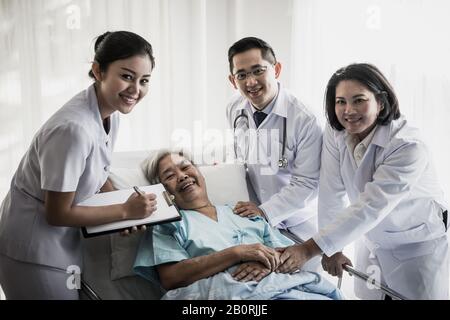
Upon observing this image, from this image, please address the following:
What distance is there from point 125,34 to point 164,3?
1.65 m

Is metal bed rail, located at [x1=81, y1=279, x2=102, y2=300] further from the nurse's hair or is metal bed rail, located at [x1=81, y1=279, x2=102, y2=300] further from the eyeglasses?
the eyeglasses

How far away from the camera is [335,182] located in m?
1.79

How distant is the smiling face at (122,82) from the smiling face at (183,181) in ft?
1.36

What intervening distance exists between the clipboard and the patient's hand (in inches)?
10.1

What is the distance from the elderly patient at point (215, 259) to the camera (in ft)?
4.55

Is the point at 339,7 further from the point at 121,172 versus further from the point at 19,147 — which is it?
the point at 19,147

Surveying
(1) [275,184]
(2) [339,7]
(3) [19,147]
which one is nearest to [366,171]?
(1) [275,184]

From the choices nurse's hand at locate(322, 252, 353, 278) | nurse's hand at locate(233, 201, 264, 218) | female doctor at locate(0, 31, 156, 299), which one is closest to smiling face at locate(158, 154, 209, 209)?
nurse's hand at locate(233, 201, 264, 218)

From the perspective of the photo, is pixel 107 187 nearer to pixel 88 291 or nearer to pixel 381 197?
pixel 88 291

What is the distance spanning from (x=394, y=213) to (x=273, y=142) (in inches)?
23.9

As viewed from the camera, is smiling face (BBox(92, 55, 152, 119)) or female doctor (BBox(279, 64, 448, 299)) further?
female doctor (BBox(279, 64, 448, 299))

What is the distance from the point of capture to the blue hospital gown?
1.38m

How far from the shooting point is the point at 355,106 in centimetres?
156

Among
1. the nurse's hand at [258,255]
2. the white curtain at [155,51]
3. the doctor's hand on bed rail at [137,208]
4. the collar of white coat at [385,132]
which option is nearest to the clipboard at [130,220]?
the doctor's hand on bed rail at [137,208]
